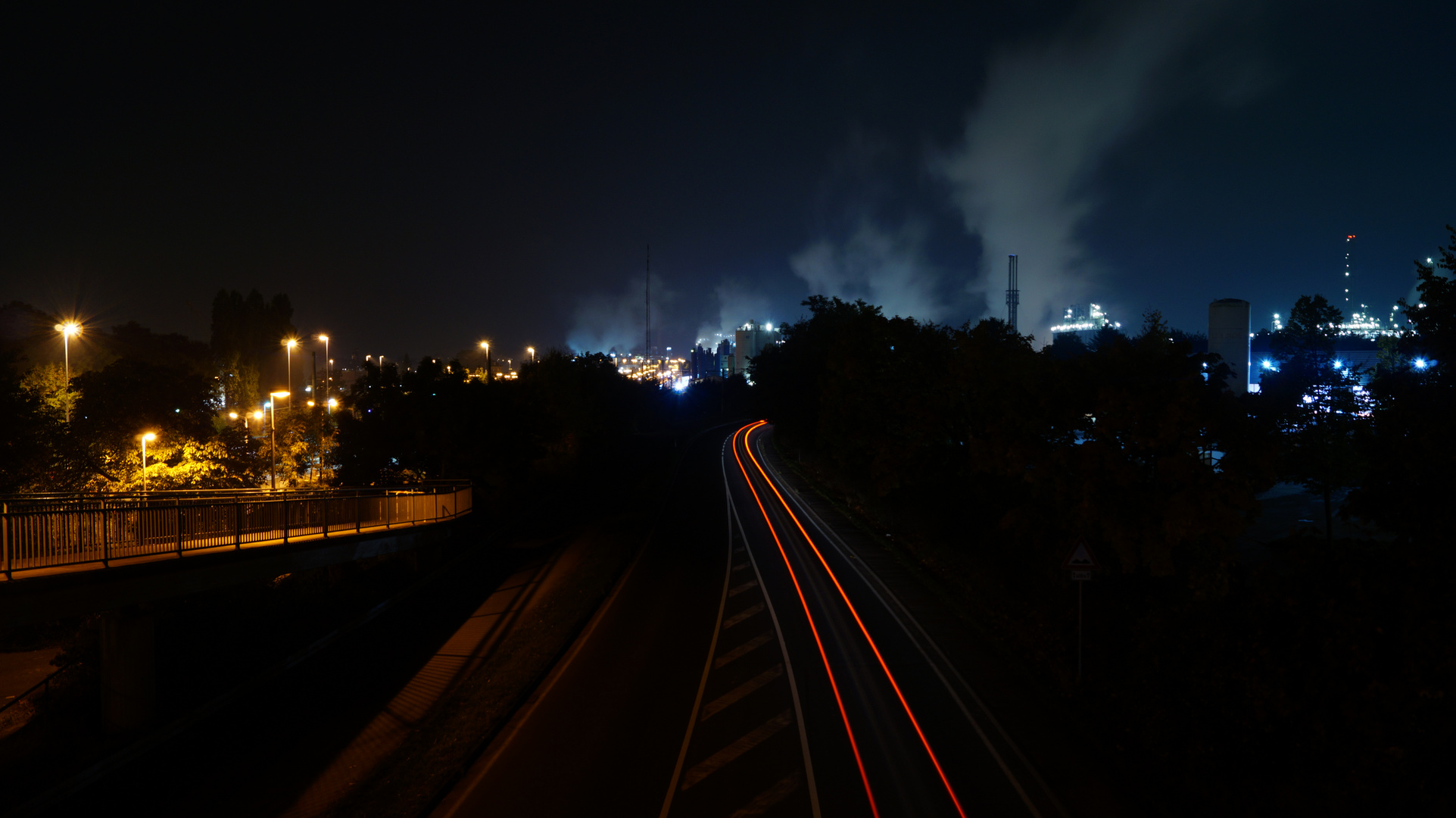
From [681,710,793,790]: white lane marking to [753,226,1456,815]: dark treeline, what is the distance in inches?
206

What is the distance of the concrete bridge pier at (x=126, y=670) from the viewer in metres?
13.5

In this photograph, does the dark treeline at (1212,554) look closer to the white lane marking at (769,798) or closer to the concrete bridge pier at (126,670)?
the white lane marking at (769,798)

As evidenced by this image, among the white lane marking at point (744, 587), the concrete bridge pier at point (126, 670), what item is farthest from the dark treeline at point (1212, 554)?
the concrete bridge pier at point (126, 670)

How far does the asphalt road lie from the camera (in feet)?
31.8

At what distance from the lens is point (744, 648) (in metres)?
16.1

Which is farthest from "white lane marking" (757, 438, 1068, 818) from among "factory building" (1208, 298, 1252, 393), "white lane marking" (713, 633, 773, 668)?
"factory building" (1208, 298, 1252, 393)

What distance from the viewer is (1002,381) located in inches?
982

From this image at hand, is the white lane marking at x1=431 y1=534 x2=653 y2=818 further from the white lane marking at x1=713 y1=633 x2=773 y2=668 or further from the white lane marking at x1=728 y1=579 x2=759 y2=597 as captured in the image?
the white lane marking at x1=728 y1=579 x2=759 y2=597

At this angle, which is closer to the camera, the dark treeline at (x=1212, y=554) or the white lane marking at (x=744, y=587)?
the dark treeline at (x=1212, y=554)

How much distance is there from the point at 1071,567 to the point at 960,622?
205 inches

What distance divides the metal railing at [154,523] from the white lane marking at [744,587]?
431 inches

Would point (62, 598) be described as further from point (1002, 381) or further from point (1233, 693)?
point (1002, 381)

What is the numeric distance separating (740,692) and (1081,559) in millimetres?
6831

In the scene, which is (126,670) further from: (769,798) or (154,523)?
(769,798)
